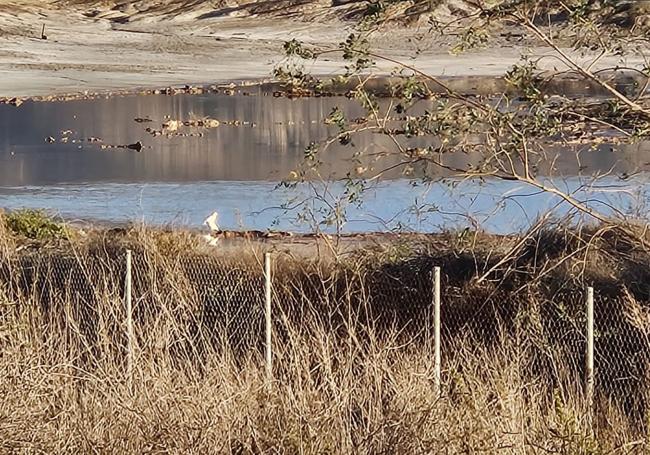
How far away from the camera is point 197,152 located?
Result: 101ft

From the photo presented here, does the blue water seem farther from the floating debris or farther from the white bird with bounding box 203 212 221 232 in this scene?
the floating debris

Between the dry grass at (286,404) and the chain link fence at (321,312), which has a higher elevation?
the dry grass at (286,404)

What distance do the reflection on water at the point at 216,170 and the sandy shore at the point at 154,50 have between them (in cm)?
608

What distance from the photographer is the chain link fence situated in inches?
371

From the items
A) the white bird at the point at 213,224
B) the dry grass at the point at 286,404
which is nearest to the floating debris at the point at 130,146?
the white bird at the point at 213,224

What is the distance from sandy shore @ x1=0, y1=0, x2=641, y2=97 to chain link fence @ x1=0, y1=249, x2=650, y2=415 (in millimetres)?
28387

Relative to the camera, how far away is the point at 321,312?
39.5 feet

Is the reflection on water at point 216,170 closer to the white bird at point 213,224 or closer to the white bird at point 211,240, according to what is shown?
the white bird at point 213,224

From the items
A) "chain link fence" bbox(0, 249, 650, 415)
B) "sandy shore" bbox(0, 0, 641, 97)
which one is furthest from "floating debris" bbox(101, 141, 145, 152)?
"chain link fence" bbox(0, 249, 650, 415)

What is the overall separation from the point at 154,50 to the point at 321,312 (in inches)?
2345

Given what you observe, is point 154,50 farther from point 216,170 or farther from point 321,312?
point 321,312

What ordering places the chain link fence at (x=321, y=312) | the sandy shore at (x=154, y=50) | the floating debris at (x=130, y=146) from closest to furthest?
the chain link fence at (x=321, y=312) < the floating debris at (x=130, y=146) < the sandy shore at (x=154, y=50)

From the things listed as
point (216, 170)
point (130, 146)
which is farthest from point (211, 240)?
point (130, 146)

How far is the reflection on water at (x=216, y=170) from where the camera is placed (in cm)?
1845
